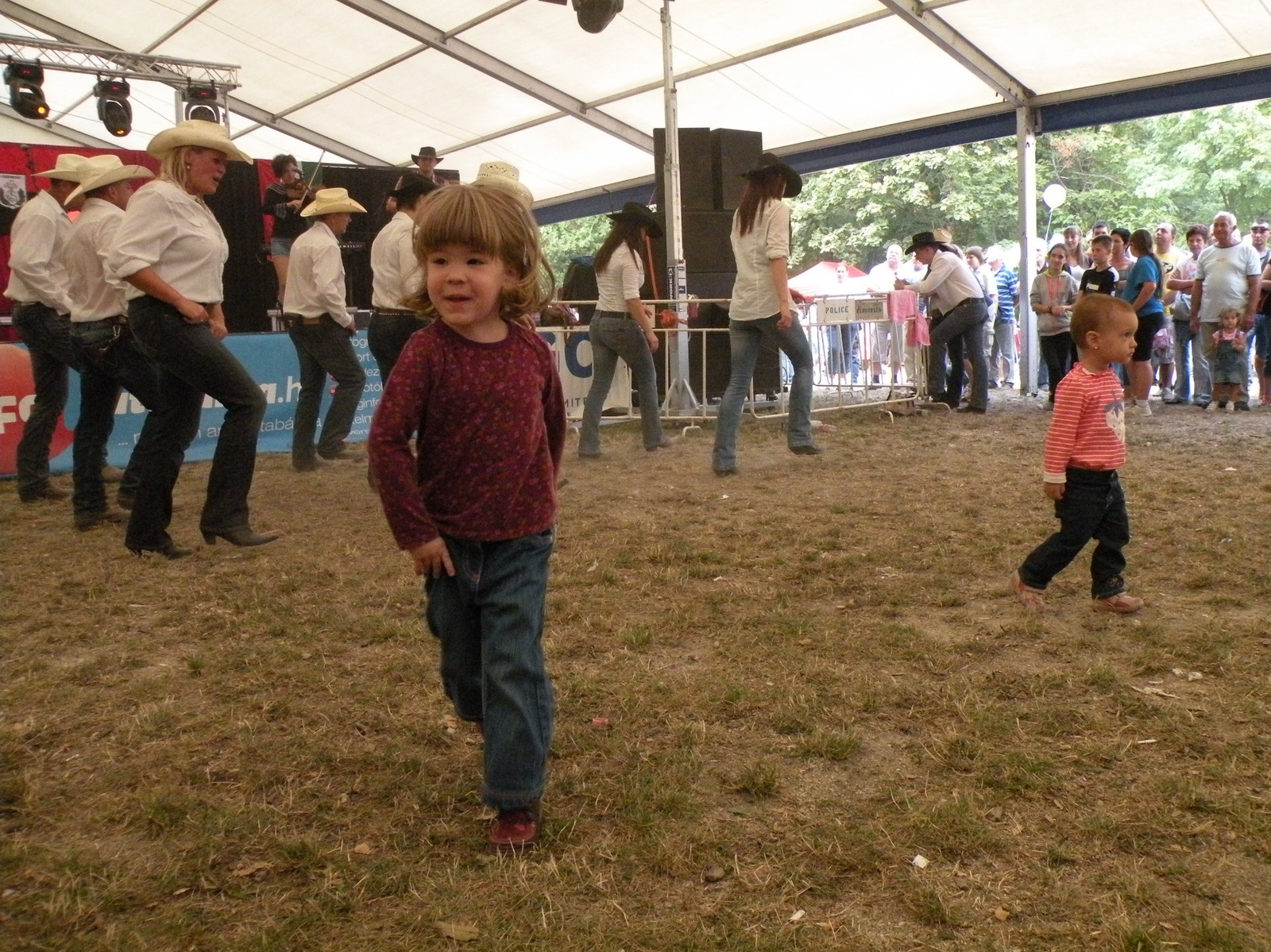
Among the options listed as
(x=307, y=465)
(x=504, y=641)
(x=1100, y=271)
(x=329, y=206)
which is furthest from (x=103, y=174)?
(x=1100, y=271)

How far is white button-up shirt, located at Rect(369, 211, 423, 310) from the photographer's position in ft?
20.3

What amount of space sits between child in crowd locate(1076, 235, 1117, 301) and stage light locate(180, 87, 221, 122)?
10653 millimetres

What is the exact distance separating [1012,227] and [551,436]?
28.9 metres

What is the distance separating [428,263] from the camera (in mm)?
2305

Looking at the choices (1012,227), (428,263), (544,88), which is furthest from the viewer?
(1012,227)

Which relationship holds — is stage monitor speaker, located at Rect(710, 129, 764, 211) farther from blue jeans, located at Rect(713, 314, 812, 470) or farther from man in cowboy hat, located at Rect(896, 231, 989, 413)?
blue jeans, located at Rect(713, 314, 812, 470)

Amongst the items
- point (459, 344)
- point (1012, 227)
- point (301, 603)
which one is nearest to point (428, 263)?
point (459, 344)

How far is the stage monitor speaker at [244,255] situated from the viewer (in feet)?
42.8

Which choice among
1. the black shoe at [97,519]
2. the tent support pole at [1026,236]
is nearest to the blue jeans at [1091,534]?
the black shoe at [97,519]

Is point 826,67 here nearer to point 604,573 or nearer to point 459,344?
point 604,573

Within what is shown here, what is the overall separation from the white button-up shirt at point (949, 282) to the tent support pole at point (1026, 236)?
104 inches

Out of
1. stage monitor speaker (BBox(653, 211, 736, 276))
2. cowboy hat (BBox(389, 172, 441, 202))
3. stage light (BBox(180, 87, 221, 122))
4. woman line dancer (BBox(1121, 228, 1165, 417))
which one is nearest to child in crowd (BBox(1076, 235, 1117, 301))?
woman line dancer (BBox(1121, 228, 1165, 417))

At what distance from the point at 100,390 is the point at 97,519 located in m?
0.71

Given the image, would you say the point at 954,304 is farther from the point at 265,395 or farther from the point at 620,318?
the point at 265,395
